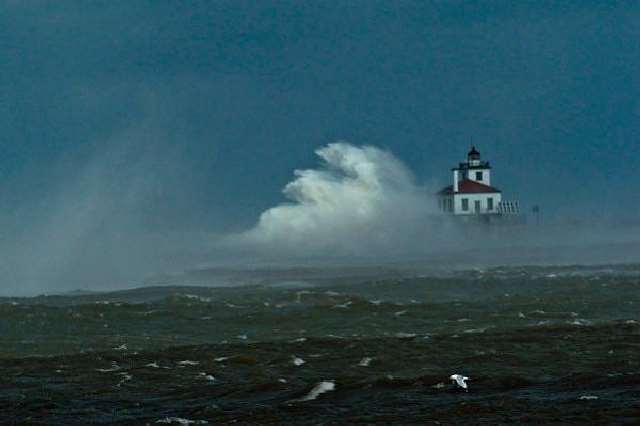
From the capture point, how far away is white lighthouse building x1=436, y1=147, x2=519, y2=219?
295ft

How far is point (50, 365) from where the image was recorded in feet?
73.3

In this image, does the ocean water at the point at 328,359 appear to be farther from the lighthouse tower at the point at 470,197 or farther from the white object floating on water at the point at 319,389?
the lighthouse tower at the point at 470,197

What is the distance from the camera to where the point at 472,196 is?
9000cm

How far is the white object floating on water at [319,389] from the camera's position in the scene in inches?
691

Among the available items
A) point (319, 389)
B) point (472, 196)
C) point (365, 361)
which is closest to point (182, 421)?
point (319, 389)

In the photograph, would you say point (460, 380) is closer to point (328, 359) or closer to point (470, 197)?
point (328, 359)

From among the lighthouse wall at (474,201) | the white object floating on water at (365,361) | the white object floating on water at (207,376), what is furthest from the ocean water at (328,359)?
the lighthouse wall at (474,201)

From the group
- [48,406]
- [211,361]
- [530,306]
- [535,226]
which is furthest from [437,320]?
[535,226]

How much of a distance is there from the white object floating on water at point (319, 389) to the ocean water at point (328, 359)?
0.05m

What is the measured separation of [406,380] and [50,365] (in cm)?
748

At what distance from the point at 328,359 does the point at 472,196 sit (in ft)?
227

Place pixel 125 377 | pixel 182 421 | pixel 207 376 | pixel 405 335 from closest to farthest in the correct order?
pixel 182 421 → pixel 207 376 → pixel 125 377 → pixel 405 335

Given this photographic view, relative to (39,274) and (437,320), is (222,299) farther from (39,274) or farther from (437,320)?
(39,274)

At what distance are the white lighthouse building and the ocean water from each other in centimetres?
5057
